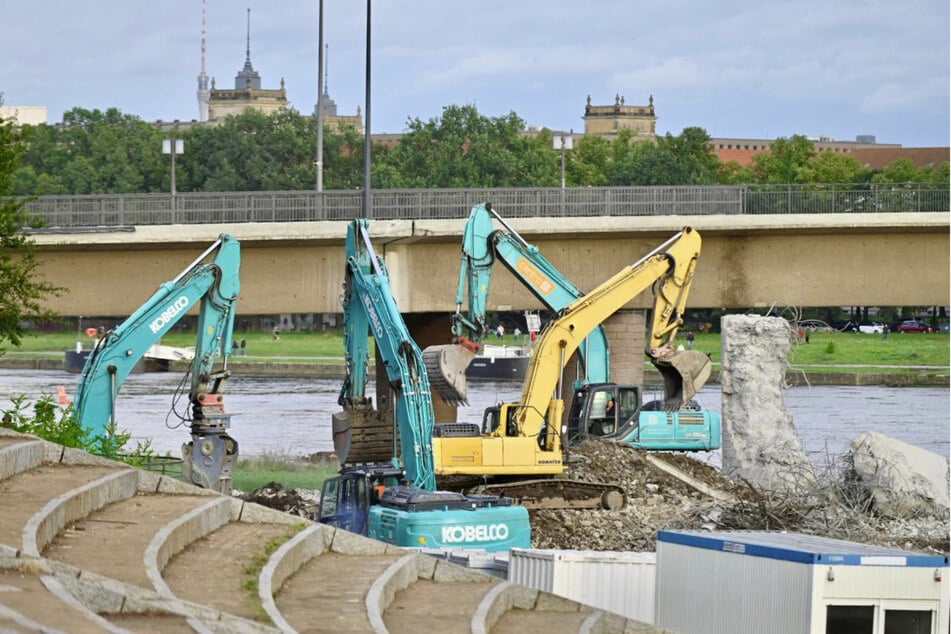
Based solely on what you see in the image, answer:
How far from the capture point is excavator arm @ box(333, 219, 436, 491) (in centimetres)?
2705

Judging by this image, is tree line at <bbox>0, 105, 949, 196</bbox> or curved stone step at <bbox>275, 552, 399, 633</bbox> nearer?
curved stone step at <bbox>275, 552, 399, 633</bbox>

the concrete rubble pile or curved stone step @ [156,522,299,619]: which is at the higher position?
curved stone step @ [156,522,299,619]

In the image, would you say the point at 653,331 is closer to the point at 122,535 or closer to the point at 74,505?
the point at 74,505

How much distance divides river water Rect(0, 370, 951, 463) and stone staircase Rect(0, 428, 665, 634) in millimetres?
23593

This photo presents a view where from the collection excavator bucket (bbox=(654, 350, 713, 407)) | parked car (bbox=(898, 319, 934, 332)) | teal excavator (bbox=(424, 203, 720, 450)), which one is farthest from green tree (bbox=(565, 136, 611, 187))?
excavator bucket (bbox=(654, 350, 713, 407))

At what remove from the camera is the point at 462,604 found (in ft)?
45.1

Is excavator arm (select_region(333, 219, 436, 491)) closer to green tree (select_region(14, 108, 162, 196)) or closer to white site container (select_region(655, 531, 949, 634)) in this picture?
white site container (select_region(655, 531, 949, 634))

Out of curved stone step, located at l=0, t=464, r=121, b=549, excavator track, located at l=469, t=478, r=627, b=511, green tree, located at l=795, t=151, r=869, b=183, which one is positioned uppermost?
green tree, located at l=795, t=151, r=869, b=183

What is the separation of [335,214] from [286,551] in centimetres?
2847

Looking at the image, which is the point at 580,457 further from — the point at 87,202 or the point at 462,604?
the point at 462,604

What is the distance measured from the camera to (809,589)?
14.8m

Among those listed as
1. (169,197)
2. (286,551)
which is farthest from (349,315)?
(286,551)

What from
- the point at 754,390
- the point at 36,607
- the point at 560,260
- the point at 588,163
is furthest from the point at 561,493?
the point at 588,163

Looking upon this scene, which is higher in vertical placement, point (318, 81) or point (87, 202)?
point (318, 81)
